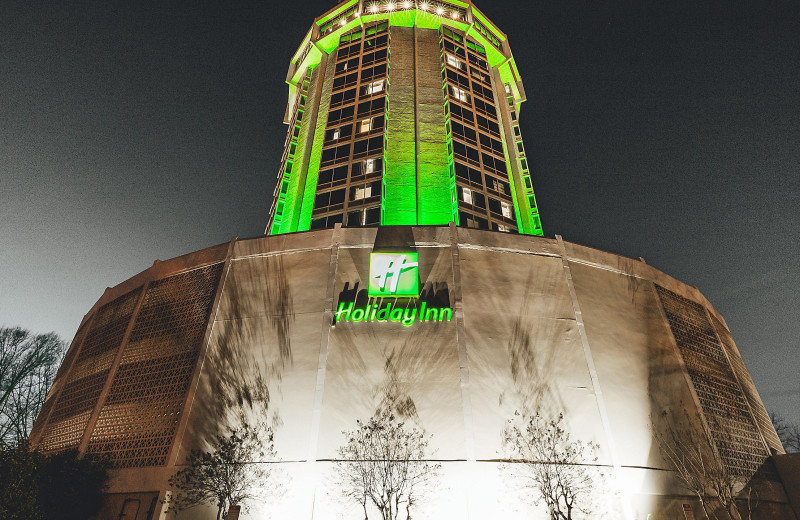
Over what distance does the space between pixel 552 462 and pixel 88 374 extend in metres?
24.9

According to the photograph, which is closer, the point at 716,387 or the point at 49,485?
the point at 49,485

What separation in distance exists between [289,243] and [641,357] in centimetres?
2008

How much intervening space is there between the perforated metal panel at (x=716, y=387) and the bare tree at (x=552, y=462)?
8573mm

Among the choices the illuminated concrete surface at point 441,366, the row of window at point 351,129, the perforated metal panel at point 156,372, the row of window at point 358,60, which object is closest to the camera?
the illuminated concrete surface at point 441,366

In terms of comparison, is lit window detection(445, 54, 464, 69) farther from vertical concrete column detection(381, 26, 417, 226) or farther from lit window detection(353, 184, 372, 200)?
lit window detection(353, 184, 372, 200)

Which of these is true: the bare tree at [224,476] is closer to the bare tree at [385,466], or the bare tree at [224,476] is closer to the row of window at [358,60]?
the bare tree at [385,466]

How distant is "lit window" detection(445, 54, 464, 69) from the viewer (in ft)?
145

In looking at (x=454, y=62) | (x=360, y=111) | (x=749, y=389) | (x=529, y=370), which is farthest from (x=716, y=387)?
(x=454, y=62)

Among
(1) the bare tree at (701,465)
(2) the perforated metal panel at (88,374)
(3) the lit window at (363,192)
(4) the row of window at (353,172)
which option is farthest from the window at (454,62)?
(1) the bare tree at (701,465)

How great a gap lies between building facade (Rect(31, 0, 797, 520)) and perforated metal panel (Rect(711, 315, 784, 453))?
0.17 metres

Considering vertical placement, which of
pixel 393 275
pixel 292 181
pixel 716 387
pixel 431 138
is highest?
pixel 431 138

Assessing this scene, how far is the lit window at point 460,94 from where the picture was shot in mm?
41744

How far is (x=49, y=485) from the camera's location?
19.0 meters

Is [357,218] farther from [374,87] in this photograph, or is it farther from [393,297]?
[374,87]
